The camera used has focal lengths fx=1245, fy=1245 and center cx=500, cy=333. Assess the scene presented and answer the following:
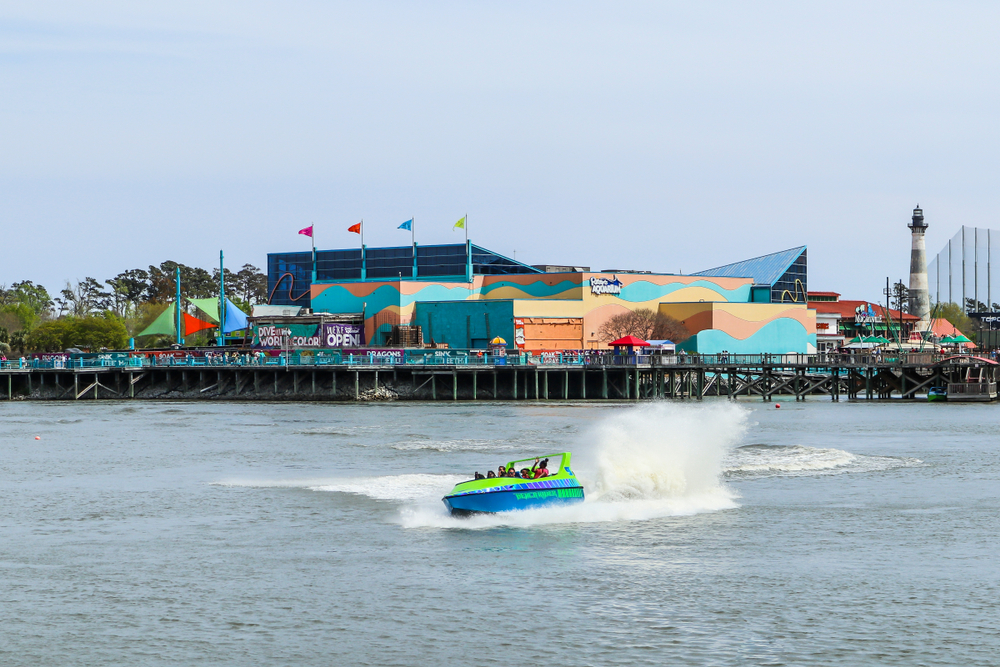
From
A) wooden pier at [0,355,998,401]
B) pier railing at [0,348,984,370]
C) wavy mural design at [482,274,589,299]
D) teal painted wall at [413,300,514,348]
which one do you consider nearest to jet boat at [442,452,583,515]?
wooden pier at [0,355,998,401]

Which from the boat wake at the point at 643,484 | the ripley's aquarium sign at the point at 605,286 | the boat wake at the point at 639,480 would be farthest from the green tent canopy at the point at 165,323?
the boat wake at the point at 643,484

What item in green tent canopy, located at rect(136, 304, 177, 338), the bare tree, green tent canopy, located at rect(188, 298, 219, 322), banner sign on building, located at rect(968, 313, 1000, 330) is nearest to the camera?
the bare tree

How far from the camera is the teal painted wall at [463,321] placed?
11631cm

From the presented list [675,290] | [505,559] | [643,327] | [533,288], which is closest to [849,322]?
[675,290]

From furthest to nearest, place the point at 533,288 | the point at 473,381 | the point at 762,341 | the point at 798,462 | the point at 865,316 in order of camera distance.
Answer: the point at 865,316, the point at 762,341, the point at 533,288, the point at 473,381, the point at 798,462

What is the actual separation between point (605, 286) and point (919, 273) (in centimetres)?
7047

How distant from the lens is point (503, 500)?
3312 cm

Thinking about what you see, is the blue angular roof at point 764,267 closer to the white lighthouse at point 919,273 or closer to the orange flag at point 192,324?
the white lighthouse at point 919,273

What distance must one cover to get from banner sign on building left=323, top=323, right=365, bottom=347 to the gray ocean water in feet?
219

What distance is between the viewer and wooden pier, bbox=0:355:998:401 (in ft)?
323

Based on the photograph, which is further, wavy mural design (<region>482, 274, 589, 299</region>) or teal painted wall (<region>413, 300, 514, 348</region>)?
wavy mural design (<region>482, 274, 589, 299</region>)

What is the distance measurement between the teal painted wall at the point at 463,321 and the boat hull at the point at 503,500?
270 feet

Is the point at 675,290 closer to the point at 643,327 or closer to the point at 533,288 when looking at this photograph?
the point at 643,327

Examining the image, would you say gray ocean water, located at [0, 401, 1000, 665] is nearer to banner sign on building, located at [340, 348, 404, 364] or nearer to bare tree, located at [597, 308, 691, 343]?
banner sign on building, located at [340, 348, 404, 364]
